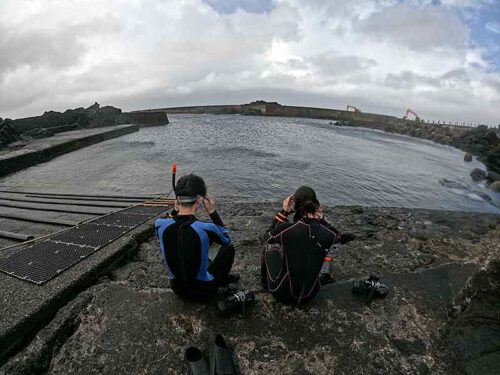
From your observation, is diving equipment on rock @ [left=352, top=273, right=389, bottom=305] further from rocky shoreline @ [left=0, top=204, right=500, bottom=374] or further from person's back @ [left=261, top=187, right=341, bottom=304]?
person's back @ [left=261, top=187, right=341, bottom=304]

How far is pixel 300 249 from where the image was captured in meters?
3.15

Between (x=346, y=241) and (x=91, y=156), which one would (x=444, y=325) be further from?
(x=91, y=156)

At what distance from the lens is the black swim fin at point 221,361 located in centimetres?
251

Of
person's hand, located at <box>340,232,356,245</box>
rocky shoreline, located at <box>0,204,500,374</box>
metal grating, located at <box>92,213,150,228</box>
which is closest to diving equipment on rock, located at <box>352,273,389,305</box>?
rocky shoreline, located at <box>0,204,500,374</box>

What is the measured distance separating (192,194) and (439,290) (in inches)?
149

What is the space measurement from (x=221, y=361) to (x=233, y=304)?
781 millimetres

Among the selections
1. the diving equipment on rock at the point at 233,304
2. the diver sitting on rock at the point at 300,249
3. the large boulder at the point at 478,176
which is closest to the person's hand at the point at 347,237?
the diver sitting on rock at the point at 300,249

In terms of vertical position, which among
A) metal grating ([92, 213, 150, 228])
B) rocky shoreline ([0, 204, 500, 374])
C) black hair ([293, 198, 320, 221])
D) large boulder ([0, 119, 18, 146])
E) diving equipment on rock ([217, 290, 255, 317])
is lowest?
rocky shoreline ([0, 204, 500, 374])

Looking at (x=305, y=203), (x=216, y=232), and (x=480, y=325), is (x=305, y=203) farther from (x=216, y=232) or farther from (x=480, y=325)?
(x=480, y=325)

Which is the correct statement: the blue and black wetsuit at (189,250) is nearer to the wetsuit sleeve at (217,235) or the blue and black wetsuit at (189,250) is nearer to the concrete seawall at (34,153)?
the wetsuit sleeve at (217,235)

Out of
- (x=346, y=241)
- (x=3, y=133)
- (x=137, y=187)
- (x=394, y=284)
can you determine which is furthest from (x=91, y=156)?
(x=394, y=284)

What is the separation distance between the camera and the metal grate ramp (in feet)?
13.7

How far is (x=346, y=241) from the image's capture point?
5.79 meters

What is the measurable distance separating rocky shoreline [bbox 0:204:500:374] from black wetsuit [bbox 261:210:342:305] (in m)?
0.30
